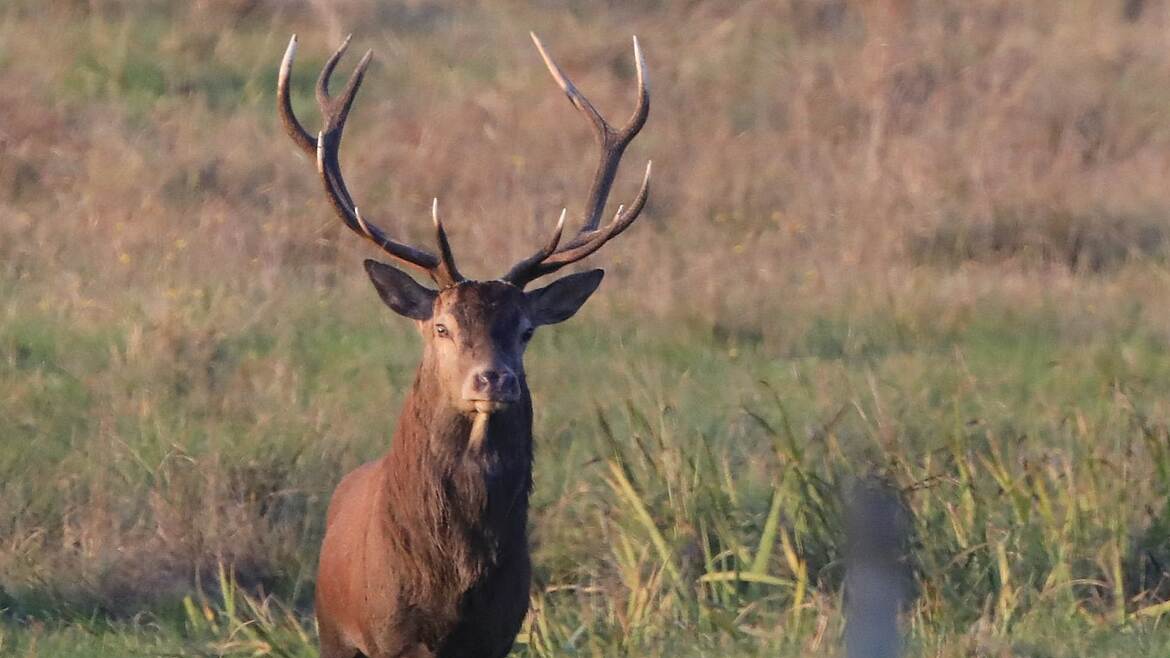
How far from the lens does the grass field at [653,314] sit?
8648mm

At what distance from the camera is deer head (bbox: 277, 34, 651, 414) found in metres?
6.21

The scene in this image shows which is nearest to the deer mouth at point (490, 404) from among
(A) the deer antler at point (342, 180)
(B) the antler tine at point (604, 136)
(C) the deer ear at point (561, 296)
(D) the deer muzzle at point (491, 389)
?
(D) the deer muzzle at point (491, 389)

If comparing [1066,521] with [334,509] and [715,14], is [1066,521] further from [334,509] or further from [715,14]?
[715,14]

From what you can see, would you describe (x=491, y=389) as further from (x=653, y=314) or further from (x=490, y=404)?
(x=653, y=314)

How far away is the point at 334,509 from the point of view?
7.35 meters

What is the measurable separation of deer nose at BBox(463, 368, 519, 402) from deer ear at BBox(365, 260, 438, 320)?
63 cm

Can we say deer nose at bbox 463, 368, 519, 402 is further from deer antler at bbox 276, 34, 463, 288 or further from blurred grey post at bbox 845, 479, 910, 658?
blurred grey post at bbox 845, 479, 910, 658

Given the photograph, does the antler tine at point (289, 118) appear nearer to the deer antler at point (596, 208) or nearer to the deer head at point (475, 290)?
the deer head at point (475, 290)

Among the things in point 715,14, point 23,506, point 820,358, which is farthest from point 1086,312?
point 715,14

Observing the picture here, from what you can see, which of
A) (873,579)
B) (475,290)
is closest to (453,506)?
(475,290)

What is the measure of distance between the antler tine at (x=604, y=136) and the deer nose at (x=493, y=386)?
3.65ft

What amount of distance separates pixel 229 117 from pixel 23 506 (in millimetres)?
7247

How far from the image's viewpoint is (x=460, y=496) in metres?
6.39

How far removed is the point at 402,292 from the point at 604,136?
1.10m
